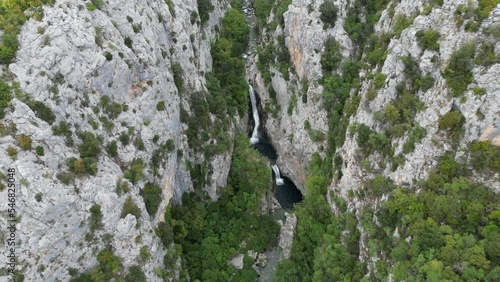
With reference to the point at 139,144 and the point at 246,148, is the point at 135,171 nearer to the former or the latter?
the point at 139,144

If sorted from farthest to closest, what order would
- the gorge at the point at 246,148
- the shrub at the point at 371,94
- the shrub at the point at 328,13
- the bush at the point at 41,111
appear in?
1. the shrub at the point at 328,13
2. the shrub at the point at 371,94
3. the bush at the point at 41,111
4. the gorge at the point at 246,148

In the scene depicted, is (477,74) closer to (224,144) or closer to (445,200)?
(445,200)

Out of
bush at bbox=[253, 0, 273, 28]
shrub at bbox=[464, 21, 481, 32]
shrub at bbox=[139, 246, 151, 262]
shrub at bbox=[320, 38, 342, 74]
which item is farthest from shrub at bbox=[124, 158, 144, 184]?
bush at bbox=[253, 0, 273, 28]

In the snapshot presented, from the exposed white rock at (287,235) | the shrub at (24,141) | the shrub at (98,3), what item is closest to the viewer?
the shrub at (24,141)

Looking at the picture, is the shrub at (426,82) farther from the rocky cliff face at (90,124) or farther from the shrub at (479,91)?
the rocky cliff face at (90,124)

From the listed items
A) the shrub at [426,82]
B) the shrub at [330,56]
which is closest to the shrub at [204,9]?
the shrub at [330,56]

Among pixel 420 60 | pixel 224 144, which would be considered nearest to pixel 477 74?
pixel 420 60
